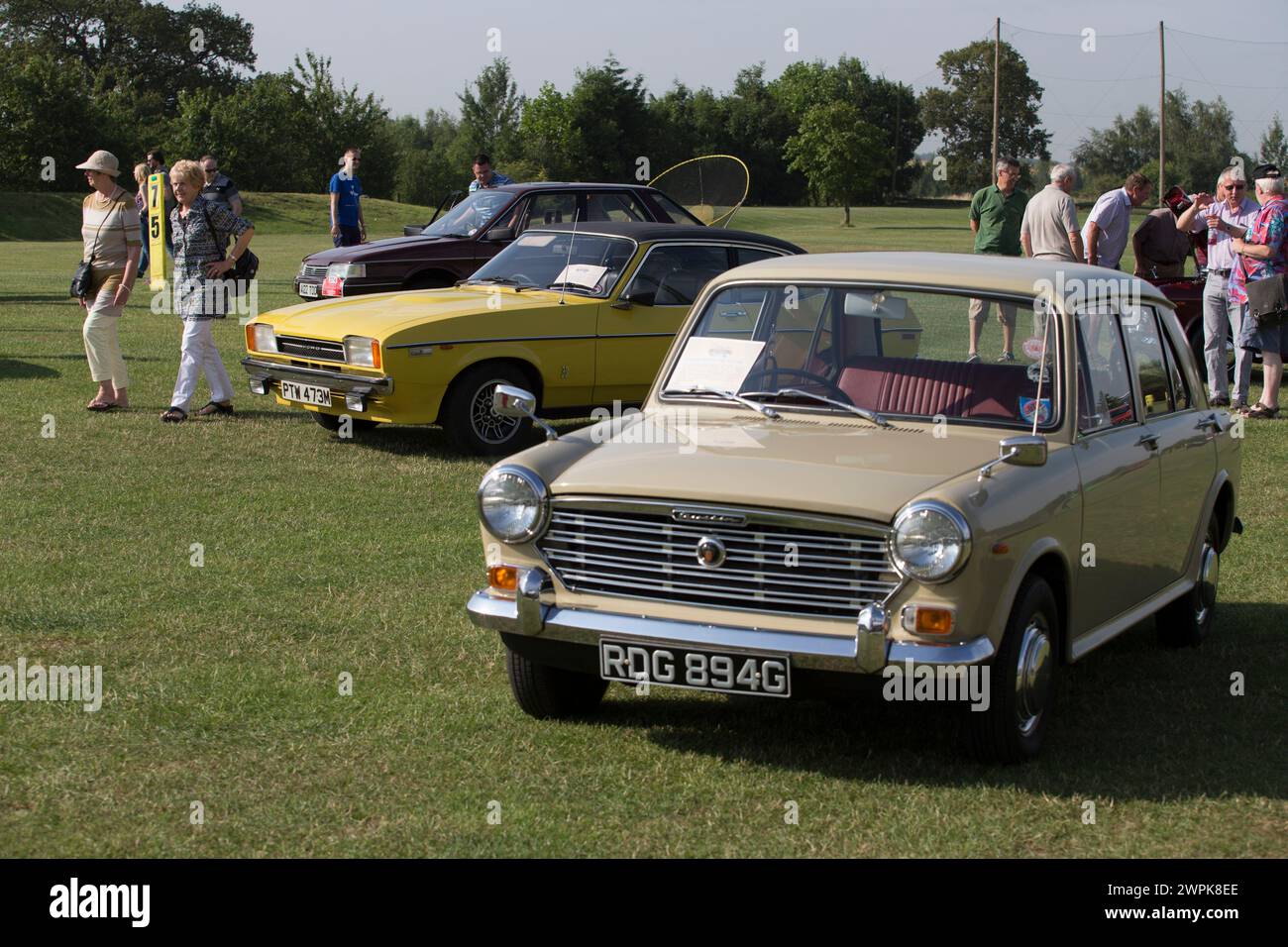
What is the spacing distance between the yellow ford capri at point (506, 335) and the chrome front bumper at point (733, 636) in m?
5.52

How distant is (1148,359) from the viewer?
6320 millimetres

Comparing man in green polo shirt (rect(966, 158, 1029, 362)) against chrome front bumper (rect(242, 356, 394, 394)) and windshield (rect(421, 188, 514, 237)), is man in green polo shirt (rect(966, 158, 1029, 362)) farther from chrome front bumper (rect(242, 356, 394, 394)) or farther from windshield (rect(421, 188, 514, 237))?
chrome front bumper (rect(242, 356, 394, 394))

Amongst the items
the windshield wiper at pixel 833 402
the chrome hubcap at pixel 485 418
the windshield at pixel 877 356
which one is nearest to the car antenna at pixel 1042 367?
the windshield at pixel 877 356

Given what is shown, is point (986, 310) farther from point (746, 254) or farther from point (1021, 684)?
point (746, 254)

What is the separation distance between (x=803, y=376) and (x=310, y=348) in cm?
594

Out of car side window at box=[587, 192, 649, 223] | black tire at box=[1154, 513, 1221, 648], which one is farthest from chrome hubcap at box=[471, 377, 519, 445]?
car side window at box=[587, 192, 649, 223]

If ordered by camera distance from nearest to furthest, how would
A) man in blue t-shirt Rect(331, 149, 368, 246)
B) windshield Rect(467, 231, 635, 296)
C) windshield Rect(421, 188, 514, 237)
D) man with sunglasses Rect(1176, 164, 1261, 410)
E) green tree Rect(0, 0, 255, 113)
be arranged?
windshield Rect(467, 231, 635, 296) < man with sunglasses Rect(1176, 164, 1261, 410) < windshield Rect(421, 188, 514, 237) < man in blue t-shirt Rect(331, 149, 368, 246) < green tree Rect(0, 0, 255, 113)

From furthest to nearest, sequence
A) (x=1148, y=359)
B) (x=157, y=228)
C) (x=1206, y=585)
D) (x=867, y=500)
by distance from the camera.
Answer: (x=157, y=228) < (x=1206, y=585) < (x=1148, y=359) < (x=867, y=500)

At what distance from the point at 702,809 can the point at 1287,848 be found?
5.65 feet

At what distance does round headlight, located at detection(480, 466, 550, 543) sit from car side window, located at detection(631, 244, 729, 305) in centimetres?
636

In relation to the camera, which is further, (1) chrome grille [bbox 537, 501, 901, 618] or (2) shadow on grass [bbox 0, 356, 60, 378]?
(2) shadow on grass [bbox 0, 356, 60, 378]

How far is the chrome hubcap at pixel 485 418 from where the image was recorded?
10977mm

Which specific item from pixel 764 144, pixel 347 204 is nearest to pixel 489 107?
pixel 764 144

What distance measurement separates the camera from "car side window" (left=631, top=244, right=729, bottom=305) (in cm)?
1159
